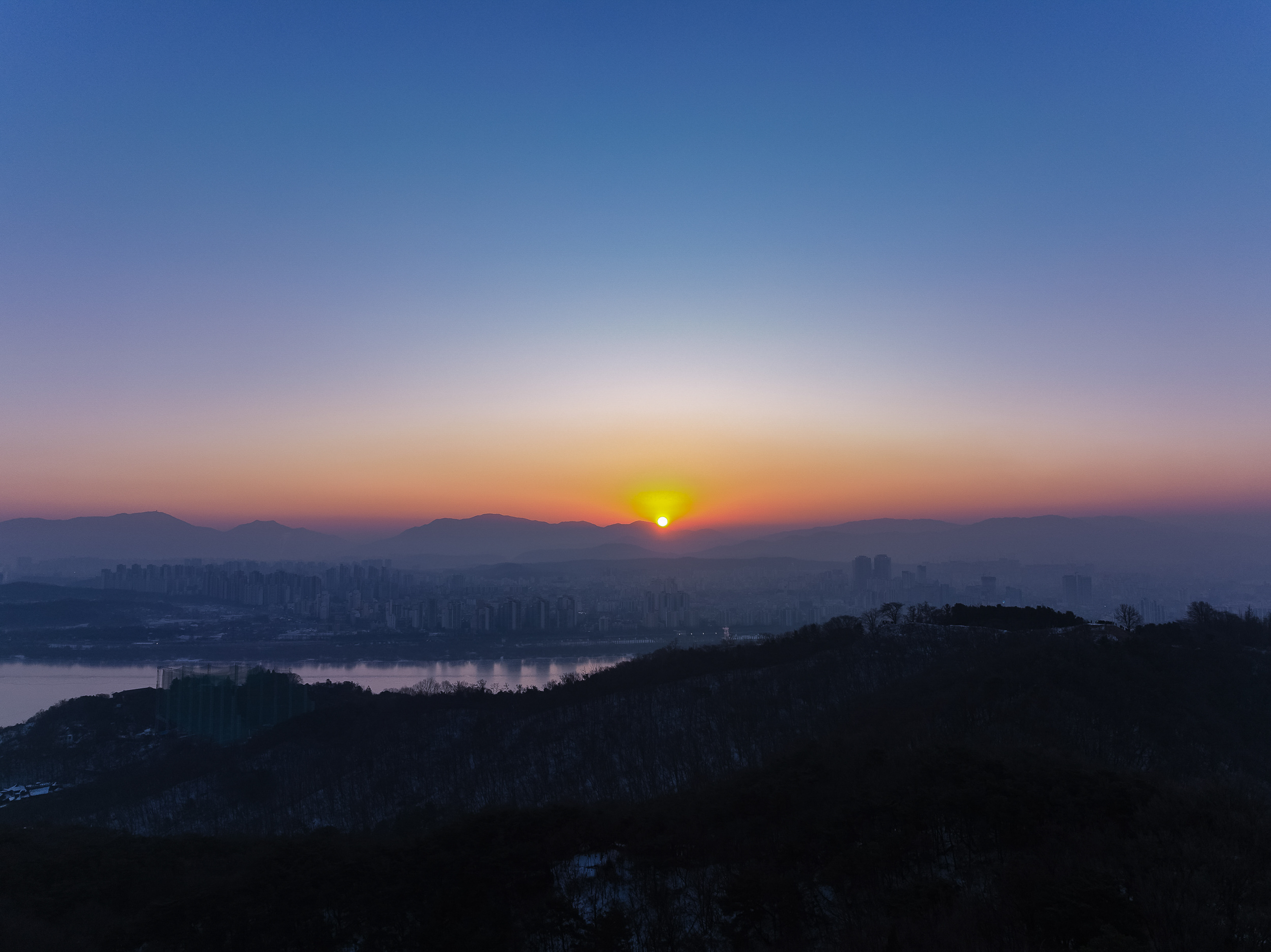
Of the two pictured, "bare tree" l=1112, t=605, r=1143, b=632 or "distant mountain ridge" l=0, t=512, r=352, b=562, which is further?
"distant mountain ridge" l=0, t=512, r=352, b=562

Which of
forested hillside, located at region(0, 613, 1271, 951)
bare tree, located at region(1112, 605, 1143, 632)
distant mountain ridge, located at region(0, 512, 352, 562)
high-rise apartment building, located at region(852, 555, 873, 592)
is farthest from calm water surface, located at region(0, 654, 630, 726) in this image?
distant mountain ridge, located at region(0, 512, 352, 562)

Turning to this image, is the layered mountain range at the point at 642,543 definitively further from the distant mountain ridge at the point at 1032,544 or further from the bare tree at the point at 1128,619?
the bare tree at the point at 1128,619

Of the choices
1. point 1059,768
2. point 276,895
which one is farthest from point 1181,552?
point 276,895

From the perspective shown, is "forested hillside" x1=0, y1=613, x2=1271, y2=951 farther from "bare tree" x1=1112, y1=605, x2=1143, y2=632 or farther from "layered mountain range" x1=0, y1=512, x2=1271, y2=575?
"layered mountain range" x1=0, y1=512, x2=1271, y2=575

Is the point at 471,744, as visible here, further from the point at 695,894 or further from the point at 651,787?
the point at 695,894

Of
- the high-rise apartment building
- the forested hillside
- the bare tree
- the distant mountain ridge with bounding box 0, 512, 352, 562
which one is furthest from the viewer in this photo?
the distant mountain ridge with bounding box 0, 512, 352, 562

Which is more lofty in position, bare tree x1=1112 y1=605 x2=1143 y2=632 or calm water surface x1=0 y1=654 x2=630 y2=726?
bare tree x1=1112 y1=605 x2=1143 y2=632
